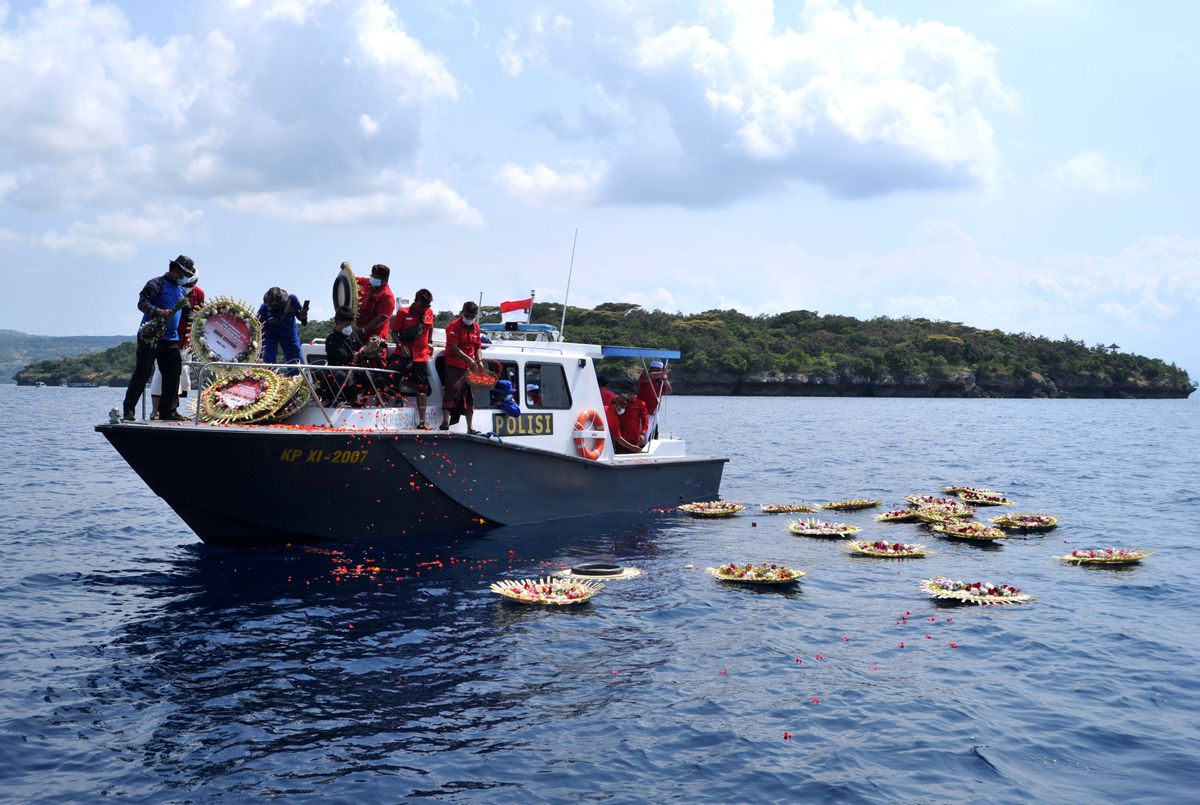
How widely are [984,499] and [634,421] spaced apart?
887cm

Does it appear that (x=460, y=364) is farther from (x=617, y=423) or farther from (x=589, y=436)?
(x=617, y=423)

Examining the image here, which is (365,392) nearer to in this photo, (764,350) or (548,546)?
(548,546)

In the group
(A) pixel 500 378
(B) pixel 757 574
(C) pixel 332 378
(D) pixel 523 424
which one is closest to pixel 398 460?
(C) pixel 332 378

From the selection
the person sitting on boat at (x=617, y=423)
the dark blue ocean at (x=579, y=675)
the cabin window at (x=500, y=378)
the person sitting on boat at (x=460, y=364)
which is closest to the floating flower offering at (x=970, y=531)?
the dark blue ocean at (x=579, y=675)

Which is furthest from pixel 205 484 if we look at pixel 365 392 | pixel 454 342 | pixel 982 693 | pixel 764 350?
pixel 764 350

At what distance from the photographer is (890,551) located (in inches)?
628

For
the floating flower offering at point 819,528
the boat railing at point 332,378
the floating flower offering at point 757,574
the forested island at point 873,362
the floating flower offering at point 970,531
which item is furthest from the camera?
the forested island at point 873,362

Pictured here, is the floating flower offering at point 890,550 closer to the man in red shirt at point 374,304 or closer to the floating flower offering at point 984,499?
the floating flower offering at point 984,499

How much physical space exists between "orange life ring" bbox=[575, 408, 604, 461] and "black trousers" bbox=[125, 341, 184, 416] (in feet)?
23.0

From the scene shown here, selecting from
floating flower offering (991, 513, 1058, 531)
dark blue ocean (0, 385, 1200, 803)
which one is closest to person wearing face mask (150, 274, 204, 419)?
dark blue ocean (0, 385, 1200, 803)

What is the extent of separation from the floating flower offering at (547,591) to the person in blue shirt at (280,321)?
5484 mm

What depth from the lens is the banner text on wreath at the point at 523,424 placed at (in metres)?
16.3

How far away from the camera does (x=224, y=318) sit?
14.3m

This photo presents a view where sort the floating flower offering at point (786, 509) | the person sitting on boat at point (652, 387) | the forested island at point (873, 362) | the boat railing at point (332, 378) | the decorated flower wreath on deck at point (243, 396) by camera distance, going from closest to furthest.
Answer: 1. the decorated flower wreath on deck at point (243, 396)
2. the boat railing at point (332, 378)
3. the person sitting on boat at point (652, 387)
4. the floating flower offering at point (786, 509)
5. the forested island at point (873, 362)
